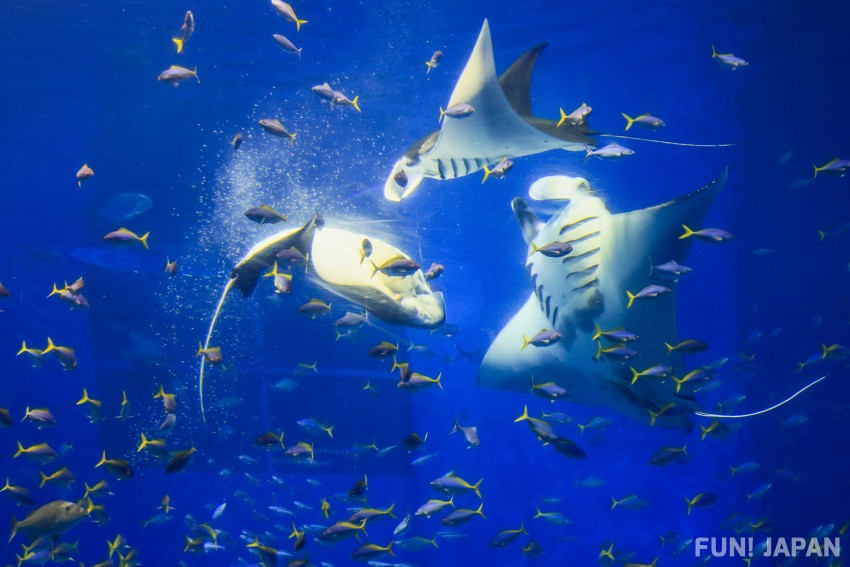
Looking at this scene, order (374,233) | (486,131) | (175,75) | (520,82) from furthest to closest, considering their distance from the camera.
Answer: (374,233) < (175,75) < (520,82) < (486,131)

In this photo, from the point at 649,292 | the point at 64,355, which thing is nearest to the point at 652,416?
the point at 649,292

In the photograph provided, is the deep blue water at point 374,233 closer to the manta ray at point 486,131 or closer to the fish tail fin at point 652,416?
the manta ray at point 486,131

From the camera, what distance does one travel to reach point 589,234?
4273mm

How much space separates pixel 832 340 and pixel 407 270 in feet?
44.3

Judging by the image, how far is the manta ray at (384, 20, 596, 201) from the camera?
3584 millimetres

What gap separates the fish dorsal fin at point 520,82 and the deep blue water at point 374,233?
2720 mm

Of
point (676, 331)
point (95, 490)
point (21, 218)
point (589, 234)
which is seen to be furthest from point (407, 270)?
point (21, 218)

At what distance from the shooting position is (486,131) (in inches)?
158

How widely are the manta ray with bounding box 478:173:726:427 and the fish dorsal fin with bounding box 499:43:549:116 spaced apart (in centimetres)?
76

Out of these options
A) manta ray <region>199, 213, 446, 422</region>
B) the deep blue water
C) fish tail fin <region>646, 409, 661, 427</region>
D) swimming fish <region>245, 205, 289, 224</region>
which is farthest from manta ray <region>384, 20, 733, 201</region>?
fish tail fin <region>646, 409, 661, 427</region>

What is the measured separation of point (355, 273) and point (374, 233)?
8.94 metres

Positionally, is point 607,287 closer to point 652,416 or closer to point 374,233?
point 652,416

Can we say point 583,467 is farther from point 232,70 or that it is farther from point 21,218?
point 21,218

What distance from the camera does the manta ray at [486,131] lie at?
3582 mm
